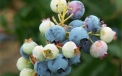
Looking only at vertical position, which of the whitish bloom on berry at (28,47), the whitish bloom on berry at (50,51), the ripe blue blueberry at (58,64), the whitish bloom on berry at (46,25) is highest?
the whitish bloom on berry at (46,25)

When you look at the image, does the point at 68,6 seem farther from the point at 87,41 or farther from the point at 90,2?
the point at 90,2

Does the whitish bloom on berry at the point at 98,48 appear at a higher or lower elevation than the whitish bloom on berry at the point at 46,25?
lower

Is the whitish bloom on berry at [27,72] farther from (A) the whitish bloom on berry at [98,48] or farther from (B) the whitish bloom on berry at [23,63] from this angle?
(A) the whitish bloom on berry at [98,48]

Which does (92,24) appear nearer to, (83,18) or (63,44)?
(63,44)

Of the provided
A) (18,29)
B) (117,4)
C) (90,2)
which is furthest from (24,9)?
(117,4)

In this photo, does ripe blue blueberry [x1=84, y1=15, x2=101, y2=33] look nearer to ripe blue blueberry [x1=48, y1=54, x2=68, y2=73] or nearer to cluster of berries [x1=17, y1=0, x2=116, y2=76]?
cluster of berries [x1=17, y1=0, x2=116, y2=76]

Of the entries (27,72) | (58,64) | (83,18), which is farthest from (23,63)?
(83,18)

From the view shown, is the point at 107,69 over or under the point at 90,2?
under

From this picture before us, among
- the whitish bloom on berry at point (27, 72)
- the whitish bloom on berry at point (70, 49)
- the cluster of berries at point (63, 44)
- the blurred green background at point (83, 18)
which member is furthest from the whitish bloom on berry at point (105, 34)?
the blurred green background at point (83, 18)
